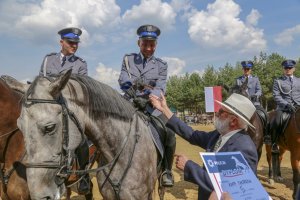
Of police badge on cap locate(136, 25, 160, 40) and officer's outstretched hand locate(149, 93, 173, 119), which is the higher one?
police badge on cap locate(136, 25, 160, 40)

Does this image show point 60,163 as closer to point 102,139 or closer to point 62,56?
point 102,139

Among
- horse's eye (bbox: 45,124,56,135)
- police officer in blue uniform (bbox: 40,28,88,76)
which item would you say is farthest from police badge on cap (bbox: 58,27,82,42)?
horse's eye (bbox: 45,124,56,135)

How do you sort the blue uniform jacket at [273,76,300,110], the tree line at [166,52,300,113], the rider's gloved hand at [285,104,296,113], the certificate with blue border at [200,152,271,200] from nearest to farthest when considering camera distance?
the certificate with blue border at [200,152,271,200] → the rider's gloved hand at [285,104,296,113] → the blue uniform jacket at [273,76,300,110] → the tree line at [166,52,300,113]

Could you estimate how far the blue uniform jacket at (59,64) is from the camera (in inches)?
230

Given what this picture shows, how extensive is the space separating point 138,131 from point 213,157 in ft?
6.21

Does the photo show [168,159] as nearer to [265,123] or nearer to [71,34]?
[71,34]

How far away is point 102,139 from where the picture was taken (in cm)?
378

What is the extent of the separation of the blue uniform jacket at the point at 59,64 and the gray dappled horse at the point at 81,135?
2132 millimetres

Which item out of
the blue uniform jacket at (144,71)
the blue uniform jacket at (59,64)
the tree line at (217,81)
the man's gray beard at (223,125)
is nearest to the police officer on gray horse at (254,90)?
the blue uniform jacket at (144,71)

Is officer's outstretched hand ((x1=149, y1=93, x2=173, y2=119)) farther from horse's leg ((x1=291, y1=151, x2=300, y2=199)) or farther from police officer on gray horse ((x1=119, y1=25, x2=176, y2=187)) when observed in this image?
horse's leg ((x1=291, y1=151, x2=300, y2=199))

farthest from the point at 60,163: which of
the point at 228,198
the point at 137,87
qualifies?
the point at 137,87

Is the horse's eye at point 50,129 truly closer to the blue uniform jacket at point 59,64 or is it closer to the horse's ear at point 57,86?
the horse's ear at point 57,86

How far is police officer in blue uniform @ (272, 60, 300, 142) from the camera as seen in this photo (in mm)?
9469

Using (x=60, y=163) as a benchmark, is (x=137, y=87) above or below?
above
